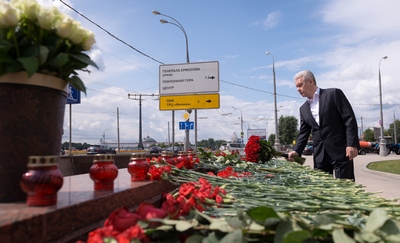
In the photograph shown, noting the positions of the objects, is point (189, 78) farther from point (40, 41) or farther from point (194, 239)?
point (194, 239)

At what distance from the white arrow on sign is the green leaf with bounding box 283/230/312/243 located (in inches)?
497

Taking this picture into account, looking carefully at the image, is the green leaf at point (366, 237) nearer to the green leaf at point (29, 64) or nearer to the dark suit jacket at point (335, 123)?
the green leaf at point (29, 64)

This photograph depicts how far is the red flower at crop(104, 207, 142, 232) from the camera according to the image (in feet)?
2.94

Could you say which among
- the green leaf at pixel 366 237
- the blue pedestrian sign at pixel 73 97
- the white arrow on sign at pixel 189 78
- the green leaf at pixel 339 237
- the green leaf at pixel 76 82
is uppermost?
the white arrow on sign at pixel 189 78

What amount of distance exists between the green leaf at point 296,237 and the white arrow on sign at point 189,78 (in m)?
12.6

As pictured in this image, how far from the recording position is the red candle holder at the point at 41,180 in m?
0.99

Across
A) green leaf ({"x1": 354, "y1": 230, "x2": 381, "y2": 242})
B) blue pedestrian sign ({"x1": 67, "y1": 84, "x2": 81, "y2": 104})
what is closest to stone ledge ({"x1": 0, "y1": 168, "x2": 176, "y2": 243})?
green leaf ({"x1": 354, "y1": 230, "x2": 381, "y2": 242})

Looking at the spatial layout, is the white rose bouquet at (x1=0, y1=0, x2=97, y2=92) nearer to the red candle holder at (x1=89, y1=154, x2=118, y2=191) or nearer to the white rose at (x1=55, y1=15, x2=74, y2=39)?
the white rose at (x1=55, y1=15, x2=74, y2=39)

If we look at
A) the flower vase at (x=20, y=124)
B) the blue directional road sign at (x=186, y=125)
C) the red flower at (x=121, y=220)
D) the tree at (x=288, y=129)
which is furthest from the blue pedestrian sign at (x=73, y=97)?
the tree at (x=288, y=129)

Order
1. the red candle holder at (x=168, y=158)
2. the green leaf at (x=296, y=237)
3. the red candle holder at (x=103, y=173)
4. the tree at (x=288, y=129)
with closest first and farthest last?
the green leaf at (x=296, y=237) → the red candle holder at (x=103, y=173) → the red candle holder at (x=168, y=158) → the tree at (x=288, y=129)

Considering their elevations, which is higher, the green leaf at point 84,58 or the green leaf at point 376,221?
the green leaf at point 84,58

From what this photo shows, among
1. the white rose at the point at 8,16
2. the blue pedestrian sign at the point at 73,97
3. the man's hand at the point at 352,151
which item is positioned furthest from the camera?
the blue pedestrian sign at the point at 73,97

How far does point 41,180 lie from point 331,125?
3057 millimetres

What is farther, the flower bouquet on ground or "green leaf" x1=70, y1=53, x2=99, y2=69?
the flower bouquet on ground
